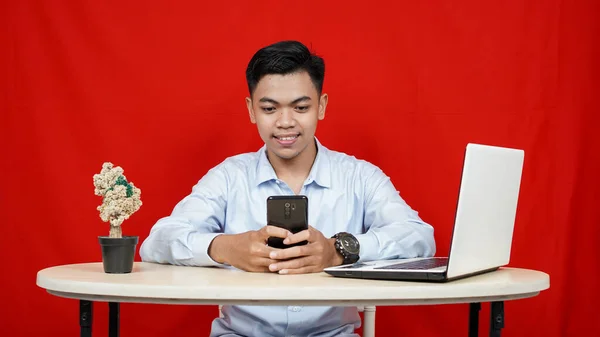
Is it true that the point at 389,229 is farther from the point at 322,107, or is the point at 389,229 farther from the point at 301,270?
the point at 322,107

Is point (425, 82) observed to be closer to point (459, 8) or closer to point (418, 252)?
point (459, 8)

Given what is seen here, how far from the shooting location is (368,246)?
2.02 m

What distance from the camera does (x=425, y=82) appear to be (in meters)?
3.00

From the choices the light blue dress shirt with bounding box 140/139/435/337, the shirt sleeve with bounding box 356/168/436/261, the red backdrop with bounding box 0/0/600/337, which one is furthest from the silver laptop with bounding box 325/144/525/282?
the red backdrop with bounding box 0/0/600/337

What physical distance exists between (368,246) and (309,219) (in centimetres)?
43

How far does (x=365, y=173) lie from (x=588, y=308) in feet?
3.88

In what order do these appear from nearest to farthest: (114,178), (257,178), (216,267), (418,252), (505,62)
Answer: (114,178) < (216,267) < (418,252) < (257,178) < (505,62)

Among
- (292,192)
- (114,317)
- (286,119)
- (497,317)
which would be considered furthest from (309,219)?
(497,317)

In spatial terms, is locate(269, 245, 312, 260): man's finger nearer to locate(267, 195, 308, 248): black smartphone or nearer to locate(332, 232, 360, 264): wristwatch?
locate(267, 195, 308, 248): black smartphone

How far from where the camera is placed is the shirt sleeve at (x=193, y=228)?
6.40 ft

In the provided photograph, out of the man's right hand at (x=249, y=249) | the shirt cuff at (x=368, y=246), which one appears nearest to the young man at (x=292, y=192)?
the shirt cuff at (x=368, y=246)

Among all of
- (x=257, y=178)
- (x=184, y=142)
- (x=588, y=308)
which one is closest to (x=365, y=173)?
(x=257, y=178)

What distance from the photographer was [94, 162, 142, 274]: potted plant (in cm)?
175

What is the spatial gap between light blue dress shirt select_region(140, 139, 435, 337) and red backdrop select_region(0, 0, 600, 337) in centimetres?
55
